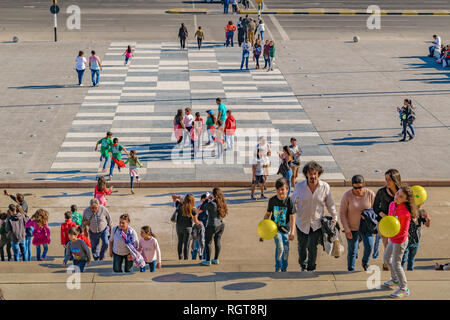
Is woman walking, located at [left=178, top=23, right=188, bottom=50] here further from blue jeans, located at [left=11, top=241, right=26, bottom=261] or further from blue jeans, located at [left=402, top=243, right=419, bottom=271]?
blue jeans, located at [left=402, top=243, right=419, bottom=271]

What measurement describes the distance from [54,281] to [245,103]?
678 inches

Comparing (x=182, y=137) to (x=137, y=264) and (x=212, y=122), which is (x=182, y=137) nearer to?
(x=212, y=122)

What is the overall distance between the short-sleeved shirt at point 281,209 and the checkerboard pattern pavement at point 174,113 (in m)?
8.32

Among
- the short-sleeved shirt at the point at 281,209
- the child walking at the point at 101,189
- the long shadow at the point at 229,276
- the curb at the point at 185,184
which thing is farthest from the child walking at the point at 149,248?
the curb at the point at 185,184

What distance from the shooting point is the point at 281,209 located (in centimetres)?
1058

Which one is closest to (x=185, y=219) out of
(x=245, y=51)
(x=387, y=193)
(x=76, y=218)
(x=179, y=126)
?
(x=76, y=218)

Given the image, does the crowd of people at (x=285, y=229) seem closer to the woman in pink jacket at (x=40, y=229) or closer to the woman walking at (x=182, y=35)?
the woman in pink jacket at (x=40, y=229)

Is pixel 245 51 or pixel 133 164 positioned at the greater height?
pixel 245 51

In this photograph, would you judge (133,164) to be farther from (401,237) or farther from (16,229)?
(401,237)

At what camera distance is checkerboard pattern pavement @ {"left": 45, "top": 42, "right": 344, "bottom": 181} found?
19.8 meters

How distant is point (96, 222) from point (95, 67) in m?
16.7

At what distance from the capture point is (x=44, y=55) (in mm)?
35219

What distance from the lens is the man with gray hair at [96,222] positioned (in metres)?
13.1
